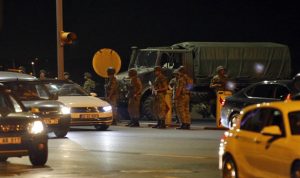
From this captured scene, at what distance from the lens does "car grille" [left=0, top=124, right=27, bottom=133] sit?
14703 millimetres

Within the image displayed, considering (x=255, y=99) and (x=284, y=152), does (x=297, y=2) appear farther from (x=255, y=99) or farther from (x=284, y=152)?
(x=284, y=152)

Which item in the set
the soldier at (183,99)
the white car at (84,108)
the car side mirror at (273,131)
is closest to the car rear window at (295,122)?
the car side mirror at (273,131)

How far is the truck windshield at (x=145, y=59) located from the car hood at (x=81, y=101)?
619cm

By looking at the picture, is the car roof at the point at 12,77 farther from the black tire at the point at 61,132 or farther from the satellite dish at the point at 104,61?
the satellite dish at the point at 104,61

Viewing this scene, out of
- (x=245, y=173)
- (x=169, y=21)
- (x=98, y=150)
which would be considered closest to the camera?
(x=245, y=173)

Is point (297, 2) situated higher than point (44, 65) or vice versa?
point (297, 2)

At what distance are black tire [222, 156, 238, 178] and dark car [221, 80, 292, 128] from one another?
30.3 feet

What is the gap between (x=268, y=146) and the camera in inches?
428

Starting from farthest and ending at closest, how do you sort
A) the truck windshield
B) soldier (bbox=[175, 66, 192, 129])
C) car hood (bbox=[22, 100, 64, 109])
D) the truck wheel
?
the truck windshield
the truck wheel
soldier (bbox=[175, 66, 192, 129])
car hood (bbox=[22, 100, 64, 109])

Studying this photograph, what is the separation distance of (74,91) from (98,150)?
23.3ft

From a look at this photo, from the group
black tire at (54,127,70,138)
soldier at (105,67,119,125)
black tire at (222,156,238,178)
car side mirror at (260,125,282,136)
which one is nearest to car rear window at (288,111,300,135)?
car side mirror at (260,125,282,136)

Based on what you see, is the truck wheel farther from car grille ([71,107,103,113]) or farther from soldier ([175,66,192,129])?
car grille ([71,107,103,113])

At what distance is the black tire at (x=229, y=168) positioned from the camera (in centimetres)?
1188

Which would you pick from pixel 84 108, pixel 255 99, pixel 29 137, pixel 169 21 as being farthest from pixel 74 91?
pixel 169 21
